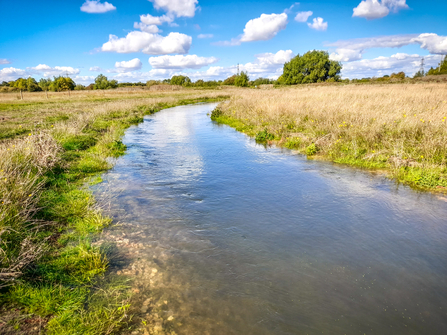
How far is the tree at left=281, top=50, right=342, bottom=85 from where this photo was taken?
66000 mm

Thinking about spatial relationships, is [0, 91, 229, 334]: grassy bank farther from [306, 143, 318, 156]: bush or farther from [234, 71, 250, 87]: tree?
[234, 71, 250, 87]: tree

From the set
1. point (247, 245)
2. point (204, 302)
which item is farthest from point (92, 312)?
point (247, 245)

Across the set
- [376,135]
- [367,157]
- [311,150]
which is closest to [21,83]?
[311,150]

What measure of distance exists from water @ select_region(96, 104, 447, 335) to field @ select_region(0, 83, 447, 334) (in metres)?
0.60

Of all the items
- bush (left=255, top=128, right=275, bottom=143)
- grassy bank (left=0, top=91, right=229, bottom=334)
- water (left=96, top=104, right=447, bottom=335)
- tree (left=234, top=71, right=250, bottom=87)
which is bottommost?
water (left=96, top=104, right=447, bottom=335)

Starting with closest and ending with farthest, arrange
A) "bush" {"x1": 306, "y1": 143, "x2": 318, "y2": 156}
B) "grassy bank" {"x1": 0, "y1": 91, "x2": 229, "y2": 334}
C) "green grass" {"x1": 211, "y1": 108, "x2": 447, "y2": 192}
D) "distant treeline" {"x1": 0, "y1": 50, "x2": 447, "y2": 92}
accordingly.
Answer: "grassy bank" {"x1": 0, "y1": 91, "x2": 229, "y2": 334}
"green grass" {"x1": 211, "y1": 108, "x2": 447, "y2": 192}
"bush" {"x1": 306, "y1": 143, "x2": 318, "y2": 156}
"distant treeline" {"x1": 0, "y1": 50, "x2": 447, "y2": 92}

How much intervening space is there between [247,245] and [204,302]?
1.51 metres

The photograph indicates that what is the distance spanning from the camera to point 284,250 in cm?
473

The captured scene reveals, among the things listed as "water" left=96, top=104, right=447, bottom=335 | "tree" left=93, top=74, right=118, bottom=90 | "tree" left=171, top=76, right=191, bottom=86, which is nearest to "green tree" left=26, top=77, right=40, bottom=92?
"tree" left=93, top=74, right=118, bottom=90

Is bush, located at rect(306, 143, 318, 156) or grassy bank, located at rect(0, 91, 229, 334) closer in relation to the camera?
grassy bank, located at rect(0, 91, 229, 334)

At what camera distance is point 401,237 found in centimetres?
509

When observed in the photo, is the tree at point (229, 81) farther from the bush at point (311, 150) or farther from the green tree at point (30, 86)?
the bush at point (311, 150)

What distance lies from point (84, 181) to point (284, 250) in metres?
6.39

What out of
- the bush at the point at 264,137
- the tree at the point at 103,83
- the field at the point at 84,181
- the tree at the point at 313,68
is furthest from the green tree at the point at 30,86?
the bush at the point at 264,137
